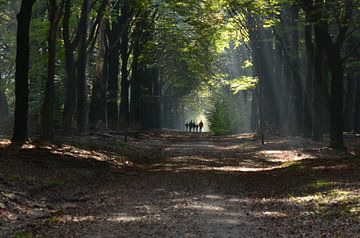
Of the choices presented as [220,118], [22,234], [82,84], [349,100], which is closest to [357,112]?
[349,100]

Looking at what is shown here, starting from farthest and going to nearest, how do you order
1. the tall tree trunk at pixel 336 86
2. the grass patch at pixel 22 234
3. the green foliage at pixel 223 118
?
the green foliage at pixel 223 118 → the tall tree trunk at pixel 336 86 → the grass patch at pixel 22 234

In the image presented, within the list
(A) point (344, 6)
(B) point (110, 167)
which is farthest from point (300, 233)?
(A) point (344, 6)

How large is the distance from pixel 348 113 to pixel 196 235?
39256mm

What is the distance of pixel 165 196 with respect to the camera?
13.4 m

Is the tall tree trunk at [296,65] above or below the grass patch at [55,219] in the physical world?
above

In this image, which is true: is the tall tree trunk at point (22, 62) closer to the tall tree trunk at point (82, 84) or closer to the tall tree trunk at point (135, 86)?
the tall tree trunk at point (82, 84)

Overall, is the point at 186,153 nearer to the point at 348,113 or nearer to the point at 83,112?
the point at 83,112

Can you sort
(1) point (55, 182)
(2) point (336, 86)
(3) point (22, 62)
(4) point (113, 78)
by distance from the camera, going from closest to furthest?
(1) point (55, 182) → (3) point (22, 62) → (2) point (336, 86) → (4) point (113, 78)

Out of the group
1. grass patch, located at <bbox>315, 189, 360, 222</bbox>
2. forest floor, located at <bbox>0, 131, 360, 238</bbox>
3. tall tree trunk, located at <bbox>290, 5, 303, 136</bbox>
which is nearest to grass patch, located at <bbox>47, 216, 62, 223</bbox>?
forest floor, located at <bbox>0, 131, 360, 238</bbox>

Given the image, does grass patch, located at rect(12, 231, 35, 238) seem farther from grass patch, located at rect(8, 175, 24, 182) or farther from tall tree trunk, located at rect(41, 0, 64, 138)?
tall tree trunk, located at rect(41, 0, 64, 138)

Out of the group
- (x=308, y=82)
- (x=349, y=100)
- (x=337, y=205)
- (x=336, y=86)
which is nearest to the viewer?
(x=337, y=205)

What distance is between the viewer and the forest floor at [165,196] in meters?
9.70

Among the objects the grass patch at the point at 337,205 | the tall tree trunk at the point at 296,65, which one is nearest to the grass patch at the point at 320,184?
the grass patch at the point at 337,205

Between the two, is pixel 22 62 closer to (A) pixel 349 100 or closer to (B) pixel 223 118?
(A) pixel 349 100
